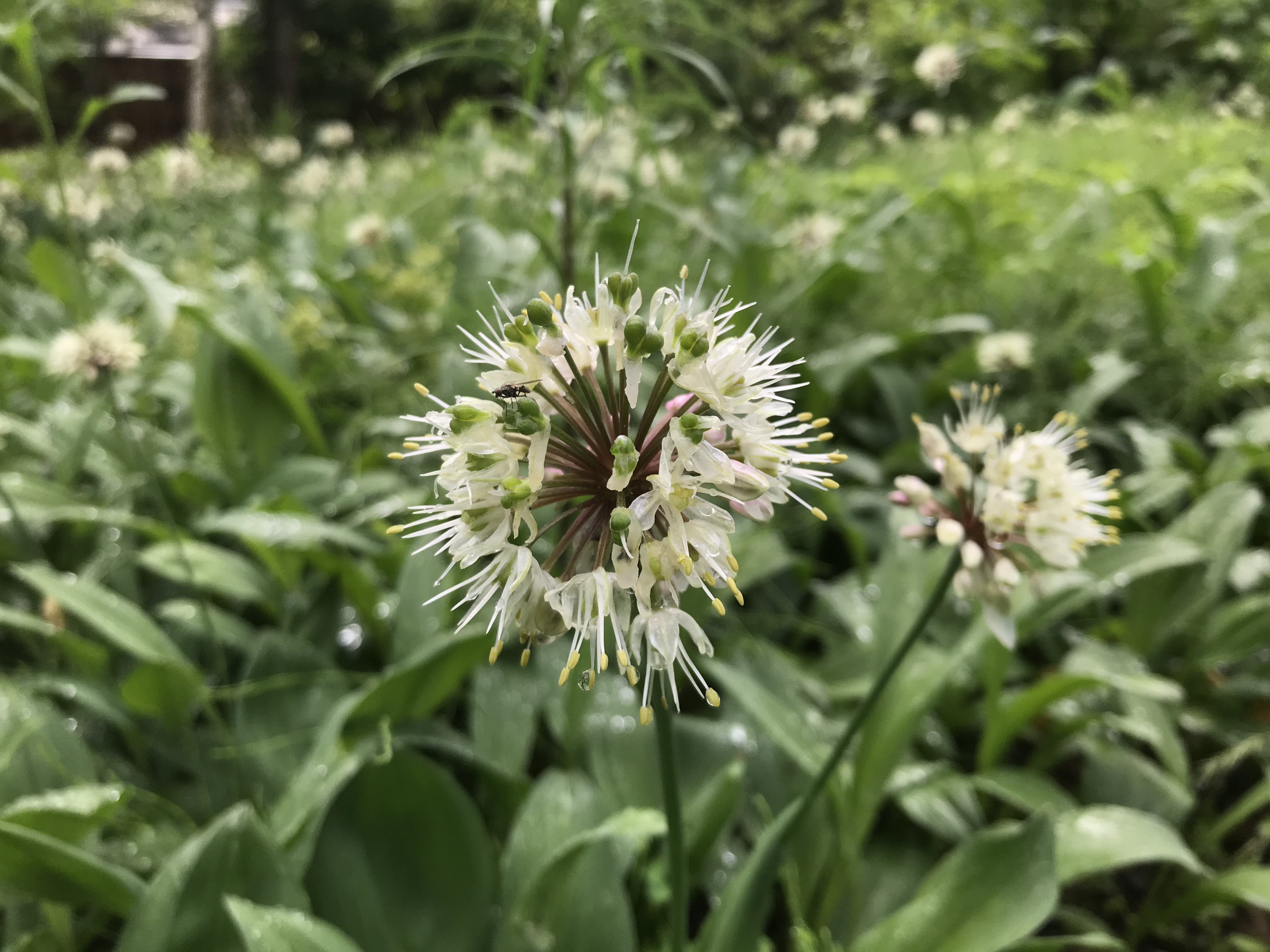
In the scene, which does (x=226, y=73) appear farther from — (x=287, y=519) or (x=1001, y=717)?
(x=1001, y=717)

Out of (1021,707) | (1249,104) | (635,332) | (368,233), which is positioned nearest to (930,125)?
(1249,104)

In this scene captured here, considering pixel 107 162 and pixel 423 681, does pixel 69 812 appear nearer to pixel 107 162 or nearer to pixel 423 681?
pixel 423 681

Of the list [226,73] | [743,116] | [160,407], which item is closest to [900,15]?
[743,116]

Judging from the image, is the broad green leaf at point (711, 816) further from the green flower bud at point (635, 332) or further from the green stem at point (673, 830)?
the green flower bud at point (635, 332)

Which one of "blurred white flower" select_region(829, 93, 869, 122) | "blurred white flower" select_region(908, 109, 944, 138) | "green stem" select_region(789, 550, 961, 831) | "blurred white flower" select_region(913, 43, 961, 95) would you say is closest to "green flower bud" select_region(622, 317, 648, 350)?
"green stem" select_region(789, 550, 961, 831)

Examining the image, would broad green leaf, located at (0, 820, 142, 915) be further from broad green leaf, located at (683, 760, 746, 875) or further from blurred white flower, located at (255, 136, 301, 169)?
blurred white flower, located at (255, 136, 301, 169)

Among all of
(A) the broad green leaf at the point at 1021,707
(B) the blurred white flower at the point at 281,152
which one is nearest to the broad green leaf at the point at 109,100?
(A) the broad green leaf at the point at 1021,707
